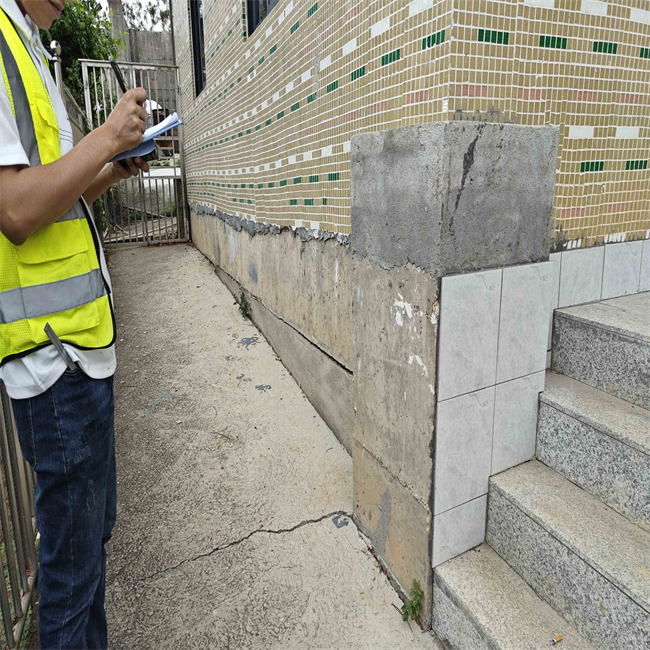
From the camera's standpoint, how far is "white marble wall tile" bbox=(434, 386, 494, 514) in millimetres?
1897

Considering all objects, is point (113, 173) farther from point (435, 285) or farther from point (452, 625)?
point (452, 625)

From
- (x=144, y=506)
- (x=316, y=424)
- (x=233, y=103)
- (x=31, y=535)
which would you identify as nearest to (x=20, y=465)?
(x=31, y=535)

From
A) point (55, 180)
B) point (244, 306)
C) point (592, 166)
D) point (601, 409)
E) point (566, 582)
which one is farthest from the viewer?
point (244, 306)

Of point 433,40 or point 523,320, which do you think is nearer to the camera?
point 433,40

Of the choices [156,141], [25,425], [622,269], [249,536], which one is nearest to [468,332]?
[622,269]

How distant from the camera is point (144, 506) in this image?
9.26 ft

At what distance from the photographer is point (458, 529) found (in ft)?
6.61

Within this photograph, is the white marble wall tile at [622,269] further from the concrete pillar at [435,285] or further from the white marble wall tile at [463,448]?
the white marble wall tile at [463,448]

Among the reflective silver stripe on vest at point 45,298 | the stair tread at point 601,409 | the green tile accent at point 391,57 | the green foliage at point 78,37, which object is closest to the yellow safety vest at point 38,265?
the reflective silver stripe on vest at point 45,298

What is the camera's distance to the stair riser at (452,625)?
Result: 176 centimetres

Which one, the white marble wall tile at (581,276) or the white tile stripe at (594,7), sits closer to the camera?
the white tile stripe at (594,7)

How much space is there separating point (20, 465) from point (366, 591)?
155 centimetres

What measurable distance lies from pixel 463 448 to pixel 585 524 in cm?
46

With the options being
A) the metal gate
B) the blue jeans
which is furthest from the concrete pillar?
the metal gate
